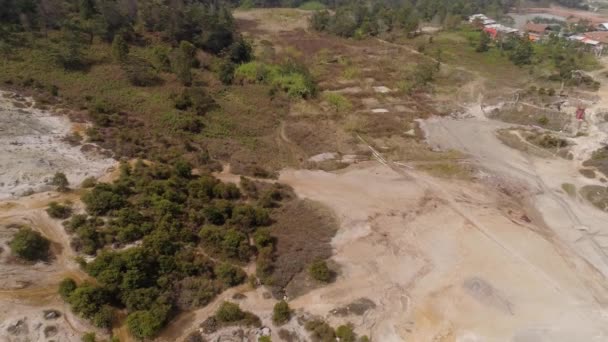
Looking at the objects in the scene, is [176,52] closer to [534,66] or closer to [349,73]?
[349,73]

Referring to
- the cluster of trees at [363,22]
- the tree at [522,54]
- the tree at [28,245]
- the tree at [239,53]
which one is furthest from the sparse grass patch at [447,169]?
the cluster of trees at [363,22]

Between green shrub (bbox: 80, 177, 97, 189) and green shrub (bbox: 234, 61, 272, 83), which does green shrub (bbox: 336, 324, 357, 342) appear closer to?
green shrub (bbox: 80, 177, 97, 189)

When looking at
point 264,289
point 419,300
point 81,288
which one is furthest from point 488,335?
point 81,288

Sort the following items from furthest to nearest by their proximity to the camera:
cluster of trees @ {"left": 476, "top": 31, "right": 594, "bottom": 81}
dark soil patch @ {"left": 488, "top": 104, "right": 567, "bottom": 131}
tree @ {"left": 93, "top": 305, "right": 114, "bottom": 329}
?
cluster of trees @ {"left": 476, "top": 31, "right": 594, "bottom": 81} → dark soil patch @ {"left": 488, "top": 104, "right": 567, "bottom": 131} → tree @ {"left": 93, "top": 305, "right": 114, "bottom": 329}

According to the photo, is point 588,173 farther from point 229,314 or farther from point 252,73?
point 252,73

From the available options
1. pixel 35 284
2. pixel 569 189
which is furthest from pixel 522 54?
pixel 35 284

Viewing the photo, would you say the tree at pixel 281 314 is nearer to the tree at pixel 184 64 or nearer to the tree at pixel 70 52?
the tree at pixel 184 64

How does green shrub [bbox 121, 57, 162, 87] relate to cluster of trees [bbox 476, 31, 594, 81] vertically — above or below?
above

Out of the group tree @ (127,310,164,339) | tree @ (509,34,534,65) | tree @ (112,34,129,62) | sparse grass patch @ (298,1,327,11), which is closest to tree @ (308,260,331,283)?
tree @ (127,310,164,339)
